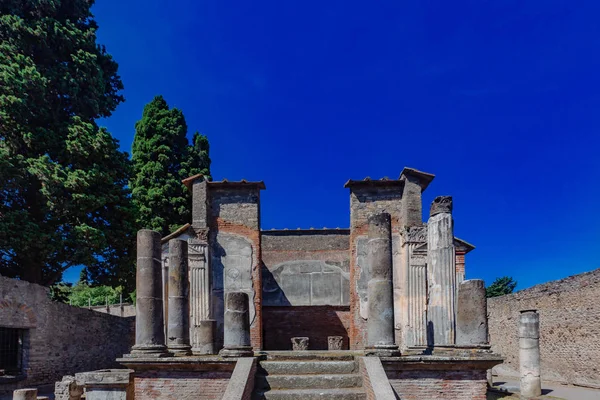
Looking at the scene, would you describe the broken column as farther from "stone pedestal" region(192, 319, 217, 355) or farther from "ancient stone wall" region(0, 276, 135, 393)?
"ancient stone wall" region(0, 276, 135, 393)

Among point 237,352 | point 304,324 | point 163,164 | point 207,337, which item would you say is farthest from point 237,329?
point 163,164

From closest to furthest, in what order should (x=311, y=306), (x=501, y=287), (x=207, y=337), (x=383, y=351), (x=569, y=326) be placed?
(x=383, y=351) → (x=207, y=337) → (x=311, y=306) → (x=569, y=326) → (x=501, y=287)

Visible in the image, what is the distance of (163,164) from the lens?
80.6 ft

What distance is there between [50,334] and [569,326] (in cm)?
1966

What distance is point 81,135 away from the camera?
18328 millimetres

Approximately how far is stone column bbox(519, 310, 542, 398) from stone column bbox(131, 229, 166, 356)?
452 inches

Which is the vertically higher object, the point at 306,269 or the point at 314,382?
the point at 306,269

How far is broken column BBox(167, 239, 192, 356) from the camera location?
11.6 metres

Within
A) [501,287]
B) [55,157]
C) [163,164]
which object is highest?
[163,164]

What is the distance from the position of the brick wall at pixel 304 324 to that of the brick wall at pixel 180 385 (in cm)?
758

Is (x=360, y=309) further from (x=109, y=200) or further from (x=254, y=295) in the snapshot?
(x=109, y=200)

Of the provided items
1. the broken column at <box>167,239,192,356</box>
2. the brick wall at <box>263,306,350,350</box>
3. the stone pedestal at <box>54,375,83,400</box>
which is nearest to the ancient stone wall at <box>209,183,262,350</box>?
the brick wall at <box>263,306,350,350</box>

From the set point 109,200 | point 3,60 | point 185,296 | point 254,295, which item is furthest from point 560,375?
point 3,60

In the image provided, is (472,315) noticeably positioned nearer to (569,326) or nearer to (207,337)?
(207,337)
